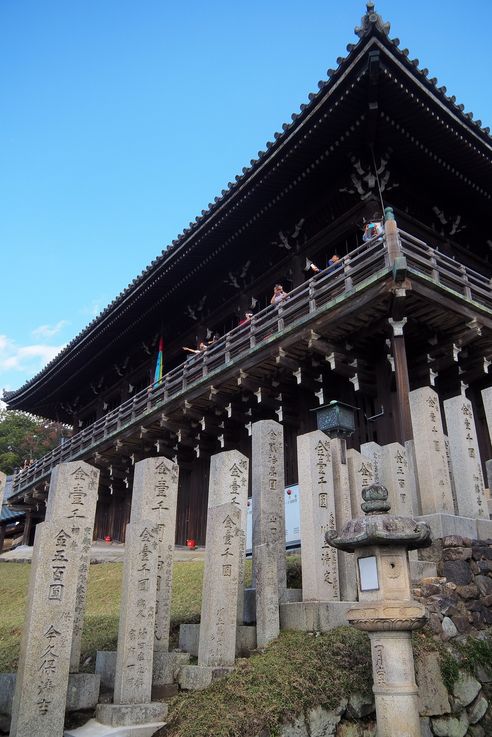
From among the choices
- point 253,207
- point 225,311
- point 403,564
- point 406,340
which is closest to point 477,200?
point 406,340

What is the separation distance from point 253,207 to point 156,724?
1218 cm

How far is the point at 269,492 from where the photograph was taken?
6551 mm

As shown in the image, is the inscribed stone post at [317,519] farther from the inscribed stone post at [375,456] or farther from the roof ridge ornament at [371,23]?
the roof ridge ornament at [371,23]

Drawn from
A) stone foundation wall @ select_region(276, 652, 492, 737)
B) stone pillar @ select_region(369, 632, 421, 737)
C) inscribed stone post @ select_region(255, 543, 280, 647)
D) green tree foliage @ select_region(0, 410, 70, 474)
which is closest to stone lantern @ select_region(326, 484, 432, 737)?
stone pillar @ select_region(369, 632, 421, 737)

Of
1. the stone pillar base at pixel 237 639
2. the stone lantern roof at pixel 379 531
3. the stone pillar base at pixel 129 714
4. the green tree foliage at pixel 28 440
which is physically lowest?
the stone pillar base at pixel 129 714

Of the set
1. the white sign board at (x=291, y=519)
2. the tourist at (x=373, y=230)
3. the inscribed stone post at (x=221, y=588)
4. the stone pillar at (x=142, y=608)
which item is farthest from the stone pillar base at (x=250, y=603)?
the tourist at (x=373, y=230)

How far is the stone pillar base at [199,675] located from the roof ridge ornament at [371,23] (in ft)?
34.5

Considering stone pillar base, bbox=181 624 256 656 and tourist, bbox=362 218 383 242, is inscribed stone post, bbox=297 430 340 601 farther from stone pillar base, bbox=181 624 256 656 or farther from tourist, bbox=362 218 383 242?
tourist, bbox=362 218 383 242

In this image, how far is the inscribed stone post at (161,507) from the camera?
589cm

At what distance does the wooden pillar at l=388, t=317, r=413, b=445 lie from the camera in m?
10.2

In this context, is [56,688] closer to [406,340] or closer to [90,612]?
[90,612]

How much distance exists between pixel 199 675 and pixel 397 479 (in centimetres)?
355

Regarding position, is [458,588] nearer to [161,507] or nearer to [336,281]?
[161,507]

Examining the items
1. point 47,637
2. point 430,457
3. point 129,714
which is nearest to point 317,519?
point 430,457
